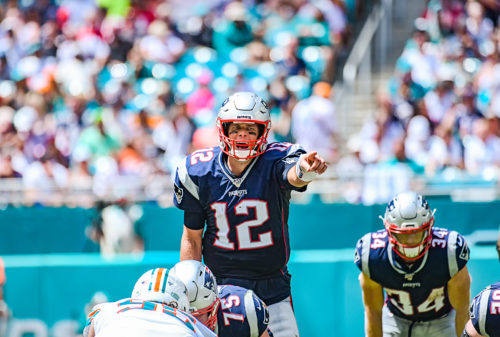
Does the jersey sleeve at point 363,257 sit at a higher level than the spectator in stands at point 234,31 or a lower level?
lower

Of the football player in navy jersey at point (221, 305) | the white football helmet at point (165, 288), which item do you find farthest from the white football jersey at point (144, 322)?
the football player in navy jersey at point (221, 305)

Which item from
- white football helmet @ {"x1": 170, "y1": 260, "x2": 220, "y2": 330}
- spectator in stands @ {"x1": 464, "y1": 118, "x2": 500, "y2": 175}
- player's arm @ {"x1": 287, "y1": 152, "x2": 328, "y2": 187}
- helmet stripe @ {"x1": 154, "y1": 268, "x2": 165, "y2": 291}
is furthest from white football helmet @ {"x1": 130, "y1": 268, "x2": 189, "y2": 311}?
spectator in stands @ {"x1": 464, "y1": 118, "x2": 500, "y2": 175}

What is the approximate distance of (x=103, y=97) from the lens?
12.3 meters

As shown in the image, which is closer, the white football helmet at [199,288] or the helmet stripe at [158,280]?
the helmet stripe at [158,280]

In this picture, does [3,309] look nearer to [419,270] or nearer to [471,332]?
[419,270]

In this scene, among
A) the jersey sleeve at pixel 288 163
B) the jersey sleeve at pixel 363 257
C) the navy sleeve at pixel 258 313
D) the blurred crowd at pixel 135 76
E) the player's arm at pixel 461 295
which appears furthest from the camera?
the blurred crowd at pixel 135 76

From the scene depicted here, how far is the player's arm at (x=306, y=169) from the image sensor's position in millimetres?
4523

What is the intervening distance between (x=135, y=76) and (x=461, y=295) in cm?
849

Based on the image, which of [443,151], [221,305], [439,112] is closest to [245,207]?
[221,305]

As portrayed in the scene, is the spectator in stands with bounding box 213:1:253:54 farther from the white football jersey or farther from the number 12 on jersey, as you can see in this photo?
the white football jersey

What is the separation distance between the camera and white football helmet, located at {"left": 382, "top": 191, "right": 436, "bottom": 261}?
527 centimetres

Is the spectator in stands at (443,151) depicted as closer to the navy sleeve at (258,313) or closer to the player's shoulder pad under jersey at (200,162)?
the player's shoulder pad under jersey at (200,162)

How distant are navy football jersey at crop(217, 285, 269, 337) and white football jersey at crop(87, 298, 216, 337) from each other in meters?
0.97

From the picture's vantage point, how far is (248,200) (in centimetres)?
496
